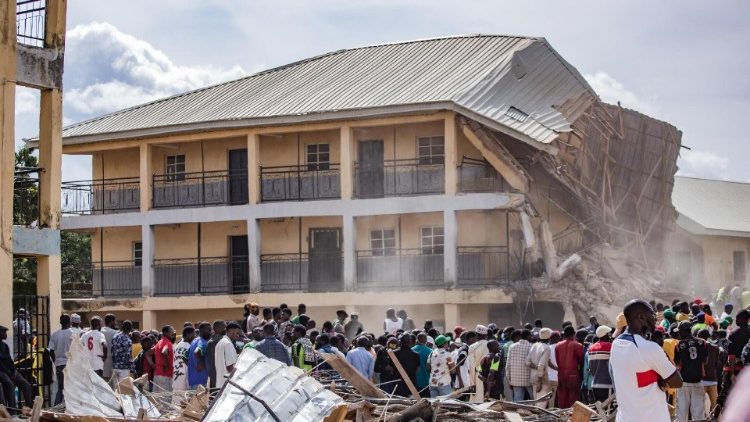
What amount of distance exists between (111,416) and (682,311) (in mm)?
11256

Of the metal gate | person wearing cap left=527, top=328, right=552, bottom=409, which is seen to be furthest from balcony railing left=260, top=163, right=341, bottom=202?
person wearing cap left=527, top=328, right=552, bottom=409

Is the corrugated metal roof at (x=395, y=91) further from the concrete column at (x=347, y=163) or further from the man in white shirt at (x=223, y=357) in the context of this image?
the man in white shirt at (x=223, y=357)

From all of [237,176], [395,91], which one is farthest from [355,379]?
[237,176]

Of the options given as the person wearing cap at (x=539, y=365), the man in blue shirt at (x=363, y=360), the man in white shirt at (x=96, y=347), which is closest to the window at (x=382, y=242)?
the man in white shirt at (x=96, y=347)

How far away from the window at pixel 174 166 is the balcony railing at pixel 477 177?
31.7ft

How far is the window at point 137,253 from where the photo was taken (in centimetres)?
3912

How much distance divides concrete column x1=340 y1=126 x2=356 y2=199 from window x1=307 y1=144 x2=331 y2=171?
1.57 metres

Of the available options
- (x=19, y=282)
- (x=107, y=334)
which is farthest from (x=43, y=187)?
(x=19, y=282)

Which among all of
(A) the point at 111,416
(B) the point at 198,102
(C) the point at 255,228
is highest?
(B) the point at 198,102

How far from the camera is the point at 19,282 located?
40.4 m

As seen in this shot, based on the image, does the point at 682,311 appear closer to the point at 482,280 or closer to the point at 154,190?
the point at 482,280

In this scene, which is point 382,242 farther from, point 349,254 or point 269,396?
point 269,396

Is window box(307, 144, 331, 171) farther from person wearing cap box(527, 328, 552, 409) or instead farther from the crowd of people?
person wearing cap box(527, 328, 552, 409)

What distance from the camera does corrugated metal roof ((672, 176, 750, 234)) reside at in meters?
44.8
